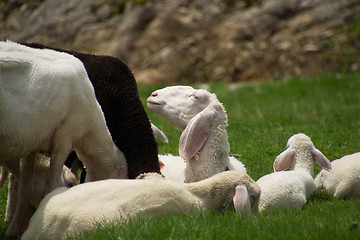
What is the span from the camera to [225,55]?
55.1 feet

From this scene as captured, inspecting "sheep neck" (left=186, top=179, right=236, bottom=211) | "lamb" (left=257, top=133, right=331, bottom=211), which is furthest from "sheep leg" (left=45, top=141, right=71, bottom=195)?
"lamb" (left=257, top=133, right=331, bottom=211)

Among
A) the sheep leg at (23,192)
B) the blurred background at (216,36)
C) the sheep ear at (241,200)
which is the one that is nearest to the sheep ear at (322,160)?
the sheep ear at (241,200)

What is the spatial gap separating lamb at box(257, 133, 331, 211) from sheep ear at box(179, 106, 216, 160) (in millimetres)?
711

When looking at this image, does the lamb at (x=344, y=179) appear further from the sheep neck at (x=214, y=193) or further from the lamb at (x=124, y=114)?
the lamb at (x=124, y=114)

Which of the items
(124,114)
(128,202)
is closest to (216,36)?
(124,114)

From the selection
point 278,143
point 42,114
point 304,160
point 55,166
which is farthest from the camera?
point 278,143

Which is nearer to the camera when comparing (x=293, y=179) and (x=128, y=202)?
(x=128, y=202)

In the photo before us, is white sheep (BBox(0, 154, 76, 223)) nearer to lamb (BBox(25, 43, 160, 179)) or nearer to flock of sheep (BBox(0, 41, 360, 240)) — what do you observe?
flock of sheep (BBox(0, 41, 360, 240))

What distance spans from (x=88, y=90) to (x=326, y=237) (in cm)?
234

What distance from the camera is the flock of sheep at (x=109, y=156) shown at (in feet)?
13.8

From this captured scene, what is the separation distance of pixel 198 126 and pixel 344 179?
5.00ft

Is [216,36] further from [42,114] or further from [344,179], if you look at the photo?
[42,114]

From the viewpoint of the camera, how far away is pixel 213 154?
550 centimetres

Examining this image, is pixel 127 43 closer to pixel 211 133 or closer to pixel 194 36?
pixel 194 36
